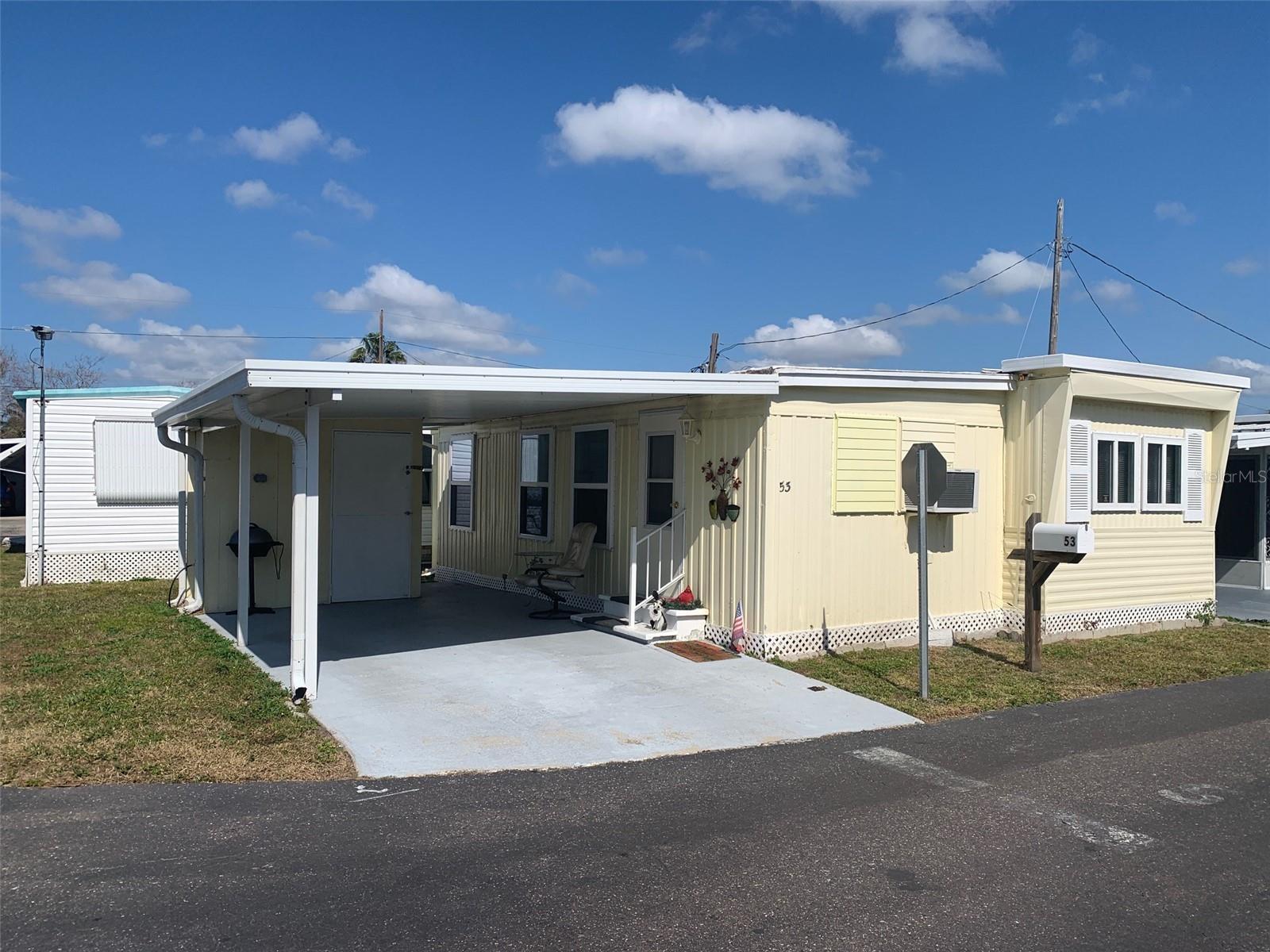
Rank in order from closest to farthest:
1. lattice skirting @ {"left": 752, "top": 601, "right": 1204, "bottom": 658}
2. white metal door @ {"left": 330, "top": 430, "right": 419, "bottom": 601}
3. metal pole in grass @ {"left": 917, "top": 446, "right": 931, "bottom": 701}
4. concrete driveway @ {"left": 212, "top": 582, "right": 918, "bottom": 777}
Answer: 1. concrete driveway @ {"left": 212, "top": 582, "right": 918, "bottom": 777}
2. metal pole in grass @ {"left": 917, "top": 446, "right": 931, "bottom": 701}
3. lattice skirting @ {"left": 752, "top": 601, "right": 1204, "bottom": 658}
4. white metal door @ {"left": 330, "top": 430, "right": 419, "bottom": 601}

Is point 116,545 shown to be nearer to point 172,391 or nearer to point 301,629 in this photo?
point 172,391

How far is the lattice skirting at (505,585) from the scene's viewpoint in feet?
34.6

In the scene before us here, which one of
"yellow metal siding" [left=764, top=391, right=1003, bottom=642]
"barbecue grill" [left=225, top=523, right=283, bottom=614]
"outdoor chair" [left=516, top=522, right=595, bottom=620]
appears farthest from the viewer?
"barbecue grill" [left=225, top=523, right=283, bottom=614]

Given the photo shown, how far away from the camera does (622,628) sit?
9.07 metres

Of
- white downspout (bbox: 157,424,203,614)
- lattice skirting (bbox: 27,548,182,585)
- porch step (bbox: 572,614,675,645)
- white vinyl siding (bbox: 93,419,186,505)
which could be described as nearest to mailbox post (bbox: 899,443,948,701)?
porch step (bbox: 572,614,675,645)

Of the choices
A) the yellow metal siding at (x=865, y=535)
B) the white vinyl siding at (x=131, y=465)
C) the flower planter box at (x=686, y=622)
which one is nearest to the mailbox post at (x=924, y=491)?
the yellow metal siding at (x=865, y=535)

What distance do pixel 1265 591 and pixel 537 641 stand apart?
1129 cm

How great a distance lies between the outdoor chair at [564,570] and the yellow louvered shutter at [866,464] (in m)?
2.91

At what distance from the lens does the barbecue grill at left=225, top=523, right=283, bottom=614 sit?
401 inches

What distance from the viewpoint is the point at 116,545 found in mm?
14289

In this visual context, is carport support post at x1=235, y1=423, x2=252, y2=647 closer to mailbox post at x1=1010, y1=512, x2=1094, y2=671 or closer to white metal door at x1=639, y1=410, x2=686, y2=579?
white metal door at x1=639, y1=410, x2=686, y2=579

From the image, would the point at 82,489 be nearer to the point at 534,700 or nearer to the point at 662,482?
the point at 662,482

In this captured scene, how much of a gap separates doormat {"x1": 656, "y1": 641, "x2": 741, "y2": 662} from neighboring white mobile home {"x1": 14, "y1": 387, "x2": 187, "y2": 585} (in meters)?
8.48

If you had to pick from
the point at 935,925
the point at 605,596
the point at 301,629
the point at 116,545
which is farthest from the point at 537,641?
the point at 116,545
